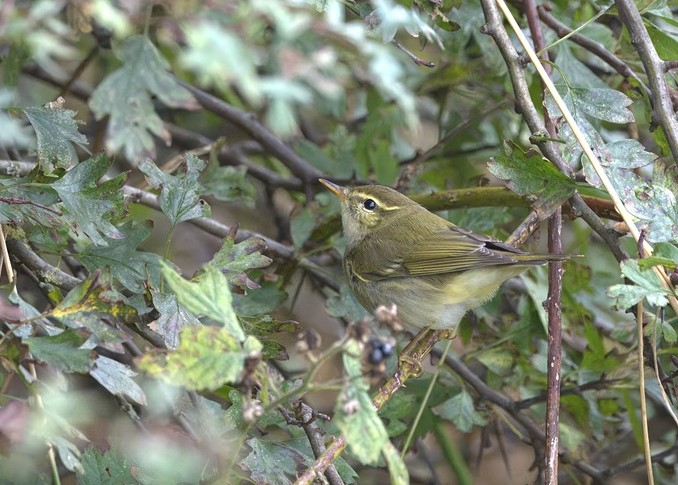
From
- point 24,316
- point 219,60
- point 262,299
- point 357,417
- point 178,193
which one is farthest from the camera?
point 262,299

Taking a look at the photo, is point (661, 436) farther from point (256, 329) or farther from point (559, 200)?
point (256, 329)

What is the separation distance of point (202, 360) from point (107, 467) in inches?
29.0

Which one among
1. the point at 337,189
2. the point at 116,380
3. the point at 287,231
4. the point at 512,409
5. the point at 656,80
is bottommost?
the point at 512,409

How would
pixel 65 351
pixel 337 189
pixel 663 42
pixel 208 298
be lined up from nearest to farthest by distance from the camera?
pixel 208 298, pixel 65 351, pixel 663 42, pixel 337 189

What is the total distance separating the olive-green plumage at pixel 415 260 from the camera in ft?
10.1

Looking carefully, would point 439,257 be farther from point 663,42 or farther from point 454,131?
point 663,42

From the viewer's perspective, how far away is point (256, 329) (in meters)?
2.36

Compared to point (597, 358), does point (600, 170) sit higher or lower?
higher

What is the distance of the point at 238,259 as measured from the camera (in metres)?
2.26

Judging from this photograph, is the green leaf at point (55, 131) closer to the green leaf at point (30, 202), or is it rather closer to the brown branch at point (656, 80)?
the green leaf at point (30, 202)

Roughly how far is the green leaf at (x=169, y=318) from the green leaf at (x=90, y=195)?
8.3 inches

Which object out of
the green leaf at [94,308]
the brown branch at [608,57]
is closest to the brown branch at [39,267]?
the green leaf at [94,308]

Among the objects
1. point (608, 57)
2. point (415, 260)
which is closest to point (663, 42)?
point (608, 57)

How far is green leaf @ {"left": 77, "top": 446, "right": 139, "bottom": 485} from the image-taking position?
207cm
